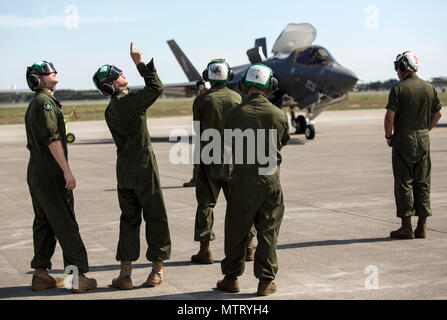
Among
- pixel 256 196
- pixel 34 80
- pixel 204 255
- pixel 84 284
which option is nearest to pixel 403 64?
pixel 256 196

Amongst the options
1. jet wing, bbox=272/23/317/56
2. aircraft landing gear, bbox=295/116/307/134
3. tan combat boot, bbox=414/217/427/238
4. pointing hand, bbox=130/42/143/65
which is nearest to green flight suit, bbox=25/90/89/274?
pointing hand, bbox=130/42/143/65

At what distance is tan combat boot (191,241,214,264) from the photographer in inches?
274

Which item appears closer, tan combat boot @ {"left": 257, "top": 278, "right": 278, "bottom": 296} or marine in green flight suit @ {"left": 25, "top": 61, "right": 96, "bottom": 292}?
tan combat boot @ {"left": 257, "top": 278, "right": 278, "bottom": 296}

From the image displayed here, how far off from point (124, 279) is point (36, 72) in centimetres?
213

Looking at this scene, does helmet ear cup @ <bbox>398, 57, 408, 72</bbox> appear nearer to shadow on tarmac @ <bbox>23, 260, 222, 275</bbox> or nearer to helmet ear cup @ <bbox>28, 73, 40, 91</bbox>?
shadow on tarmac @ <bbox>23, 260, 222, 275</bbox>

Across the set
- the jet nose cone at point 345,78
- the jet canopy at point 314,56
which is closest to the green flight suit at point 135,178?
the jet nose cone at point 345,78

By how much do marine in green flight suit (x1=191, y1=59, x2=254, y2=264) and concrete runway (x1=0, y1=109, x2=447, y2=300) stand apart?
33cm

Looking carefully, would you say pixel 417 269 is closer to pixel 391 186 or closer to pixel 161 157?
pixel 391 186

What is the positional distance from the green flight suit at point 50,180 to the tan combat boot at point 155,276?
2.02 feet

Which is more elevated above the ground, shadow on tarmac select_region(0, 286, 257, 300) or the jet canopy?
the jet canopy

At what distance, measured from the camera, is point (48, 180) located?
5875mm

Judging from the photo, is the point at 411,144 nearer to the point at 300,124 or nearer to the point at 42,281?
the point at 42,281

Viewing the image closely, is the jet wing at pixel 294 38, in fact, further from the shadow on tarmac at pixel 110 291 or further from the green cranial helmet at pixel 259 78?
the shadow on tarmac at pixel 110 291

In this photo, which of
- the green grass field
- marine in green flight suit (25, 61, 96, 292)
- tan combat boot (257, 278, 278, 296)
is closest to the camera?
tan combat boot (257, 278, 278, 296)
